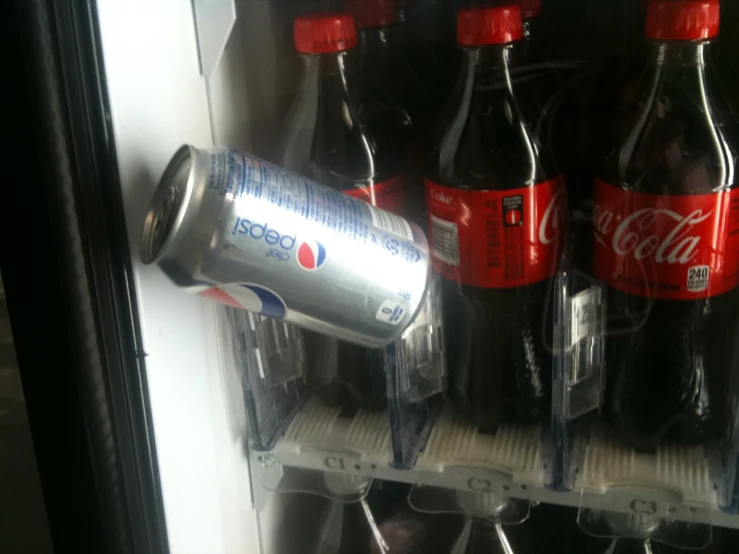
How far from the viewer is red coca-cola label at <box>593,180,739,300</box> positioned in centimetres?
65

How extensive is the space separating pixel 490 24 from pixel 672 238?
264mm

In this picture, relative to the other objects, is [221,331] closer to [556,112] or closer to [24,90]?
[24,90]

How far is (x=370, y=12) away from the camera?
2.77ft

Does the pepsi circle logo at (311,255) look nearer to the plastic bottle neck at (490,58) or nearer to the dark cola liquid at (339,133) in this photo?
the dark cola liquid at (339,133)

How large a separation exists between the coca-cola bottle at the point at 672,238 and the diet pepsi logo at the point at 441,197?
0.49ft

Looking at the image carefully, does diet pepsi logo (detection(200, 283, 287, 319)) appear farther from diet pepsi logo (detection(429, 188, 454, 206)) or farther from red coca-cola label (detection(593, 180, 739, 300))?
red coca-cola label (detection(593, 180, 739, 300))

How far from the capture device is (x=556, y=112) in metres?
0.80

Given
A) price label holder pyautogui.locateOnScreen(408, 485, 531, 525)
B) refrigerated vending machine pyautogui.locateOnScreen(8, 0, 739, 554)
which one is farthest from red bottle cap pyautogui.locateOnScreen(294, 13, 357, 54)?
price label holder pyautogui.locateOnScreen(408, 485, 531, 525)

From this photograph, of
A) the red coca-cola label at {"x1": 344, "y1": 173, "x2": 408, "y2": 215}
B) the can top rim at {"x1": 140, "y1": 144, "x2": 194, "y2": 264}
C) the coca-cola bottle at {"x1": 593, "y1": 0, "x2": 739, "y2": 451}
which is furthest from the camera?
the red coca-cola label at {"x1": 344, "y1": 173, "x2": 408, "y2": 215}

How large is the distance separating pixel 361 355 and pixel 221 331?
0.57 ft

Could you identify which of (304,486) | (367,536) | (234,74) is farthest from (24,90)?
Answer: (367,536)

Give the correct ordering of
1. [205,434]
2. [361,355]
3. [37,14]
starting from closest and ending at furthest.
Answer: [37,14] → [205,434] → [361,355]

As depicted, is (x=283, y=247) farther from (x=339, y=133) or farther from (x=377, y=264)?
(x=339, y=133)

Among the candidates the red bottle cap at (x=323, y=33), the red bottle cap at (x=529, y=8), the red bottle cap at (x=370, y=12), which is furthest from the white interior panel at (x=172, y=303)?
the red bottle cap at (x=529, y=8)
